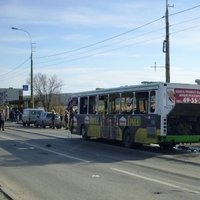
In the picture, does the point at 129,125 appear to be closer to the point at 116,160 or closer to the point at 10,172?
the point at 116,160

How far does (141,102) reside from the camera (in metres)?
21.2

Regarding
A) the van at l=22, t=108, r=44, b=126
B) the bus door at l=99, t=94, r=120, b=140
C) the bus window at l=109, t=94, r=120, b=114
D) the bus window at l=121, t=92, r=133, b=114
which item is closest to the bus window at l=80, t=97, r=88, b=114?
the bus door at l=99, t=94, r=120, b=140

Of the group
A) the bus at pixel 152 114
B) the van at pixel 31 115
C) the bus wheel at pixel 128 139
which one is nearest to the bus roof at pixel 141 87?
the bus at pixel 152 114

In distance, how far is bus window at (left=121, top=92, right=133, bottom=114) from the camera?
22.1m

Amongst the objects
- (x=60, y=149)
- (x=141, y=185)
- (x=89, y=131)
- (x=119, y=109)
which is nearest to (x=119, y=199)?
(x=141, y=185)

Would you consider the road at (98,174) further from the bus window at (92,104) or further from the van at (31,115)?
the van at (31,115)

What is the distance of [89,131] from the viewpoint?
2645 centimetres

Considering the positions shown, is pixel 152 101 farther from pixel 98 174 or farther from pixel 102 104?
pixel 98 174

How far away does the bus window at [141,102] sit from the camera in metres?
20.7

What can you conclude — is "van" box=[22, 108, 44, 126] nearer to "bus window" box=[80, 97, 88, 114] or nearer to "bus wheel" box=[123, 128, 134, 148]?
"bus window" box=[80, 97, 88, 114]

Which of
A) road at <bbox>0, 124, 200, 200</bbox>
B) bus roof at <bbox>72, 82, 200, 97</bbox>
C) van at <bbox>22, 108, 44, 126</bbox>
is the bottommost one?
road at <bbox>0, 124, 200, 200</bbox>

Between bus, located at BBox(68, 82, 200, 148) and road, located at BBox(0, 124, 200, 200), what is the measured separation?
799 mm

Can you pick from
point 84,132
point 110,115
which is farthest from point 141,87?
point 84,132

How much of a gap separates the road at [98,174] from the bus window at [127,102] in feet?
7.08
